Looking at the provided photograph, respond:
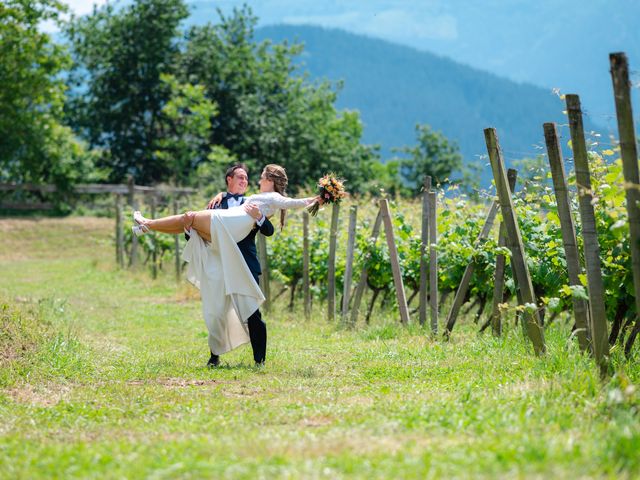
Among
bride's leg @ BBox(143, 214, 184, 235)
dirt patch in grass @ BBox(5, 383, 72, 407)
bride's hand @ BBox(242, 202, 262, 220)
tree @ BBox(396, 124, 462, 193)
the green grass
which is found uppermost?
tree @ BBox(396, 124, 462, 193)

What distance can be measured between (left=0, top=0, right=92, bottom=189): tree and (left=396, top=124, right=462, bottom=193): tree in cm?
2278

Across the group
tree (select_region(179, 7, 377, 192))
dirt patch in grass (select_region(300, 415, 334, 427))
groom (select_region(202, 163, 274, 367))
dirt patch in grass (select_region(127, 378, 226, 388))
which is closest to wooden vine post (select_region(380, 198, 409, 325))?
groom (select_region(202, 163, 274, 367))

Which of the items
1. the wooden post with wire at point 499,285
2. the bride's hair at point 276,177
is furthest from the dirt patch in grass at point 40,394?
the wooden post with wire at point 499,285

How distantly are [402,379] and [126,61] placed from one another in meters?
38.2

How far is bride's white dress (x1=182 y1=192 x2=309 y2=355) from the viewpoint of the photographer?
8227 mm

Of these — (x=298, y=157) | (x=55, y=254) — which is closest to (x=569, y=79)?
(x=298, y=157)

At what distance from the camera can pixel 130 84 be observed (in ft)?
140

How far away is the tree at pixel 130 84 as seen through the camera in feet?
140

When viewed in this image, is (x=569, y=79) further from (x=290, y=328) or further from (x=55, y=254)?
(x=290, y=328)

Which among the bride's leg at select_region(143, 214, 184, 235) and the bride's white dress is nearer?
the bride's white dress

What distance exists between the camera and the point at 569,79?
609 ft

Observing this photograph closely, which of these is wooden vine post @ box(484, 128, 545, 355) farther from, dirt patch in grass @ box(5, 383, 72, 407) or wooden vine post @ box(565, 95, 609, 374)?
dirt patch in grass @ box(5, 383, 72, 407)

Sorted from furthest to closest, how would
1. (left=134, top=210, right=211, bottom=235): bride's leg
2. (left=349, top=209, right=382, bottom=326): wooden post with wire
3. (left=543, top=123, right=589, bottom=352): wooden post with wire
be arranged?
(left=349, top=209, right=382, bottom=326): wooden post with wire < (left=134, top=210, right=211, bottom=235): bride's leg < (left=543, top=123, right=589, bottom=352): wooden post with wire

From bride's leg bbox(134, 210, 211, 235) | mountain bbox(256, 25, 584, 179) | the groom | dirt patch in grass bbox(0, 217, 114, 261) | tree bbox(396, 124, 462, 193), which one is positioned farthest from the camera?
mountain bbox(256, 25, 584, 179)
